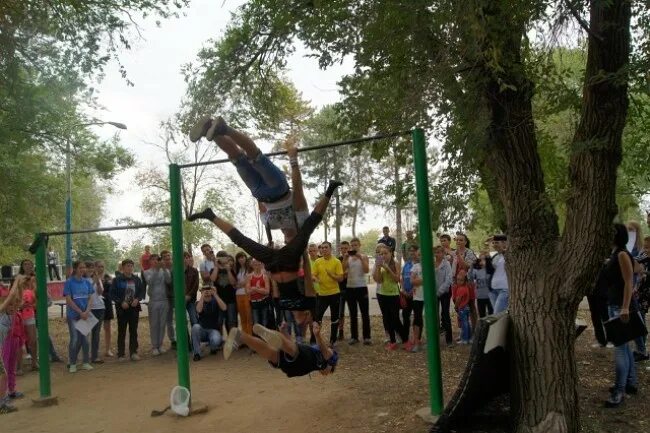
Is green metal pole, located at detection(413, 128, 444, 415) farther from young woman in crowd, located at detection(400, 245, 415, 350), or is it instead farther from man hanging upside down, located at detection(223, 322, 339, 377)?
young woman in crowd, located at detection(400, 245, 415, 350)

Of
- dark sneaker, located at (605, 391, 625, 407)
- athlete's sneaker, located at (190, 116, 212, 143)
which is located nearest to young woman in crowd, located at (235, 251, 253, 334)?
athlete's sneaker, located at (190, 116, 212, 143)

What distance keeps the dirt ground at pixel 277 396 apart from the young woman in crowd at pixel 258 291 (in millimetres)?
629

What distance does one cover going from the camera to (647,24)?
4465mm

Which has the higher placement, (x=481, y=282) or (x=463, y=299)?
(x=481, y=282)

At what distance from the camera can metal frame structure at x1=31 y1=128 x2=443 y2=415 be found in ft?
16.5

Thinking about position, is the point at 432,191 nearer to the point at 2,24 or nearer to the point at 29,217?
the point at 2,24

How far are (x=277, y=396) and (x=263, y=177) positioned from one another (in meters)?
2.85

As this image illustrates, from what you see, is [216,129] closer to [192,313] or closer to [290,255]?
[290,255]

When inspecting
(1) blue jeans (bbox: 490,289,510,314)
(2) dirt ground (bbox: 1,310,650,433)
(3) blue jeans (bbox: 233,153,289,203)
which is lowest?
(2) dirt ground (bbox: 1,310,650,433)

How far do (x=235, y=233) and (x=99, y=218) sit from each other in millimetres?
46229

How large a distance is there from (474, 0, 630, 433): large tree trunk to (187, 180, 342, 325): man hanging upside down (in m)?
1.66

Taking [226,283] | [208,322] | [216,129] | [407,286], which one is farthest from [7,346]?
[407,286]

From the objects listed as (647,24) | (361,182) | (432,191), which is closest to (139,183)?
(361,182)

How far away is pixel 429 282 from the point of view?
5.03 meters
